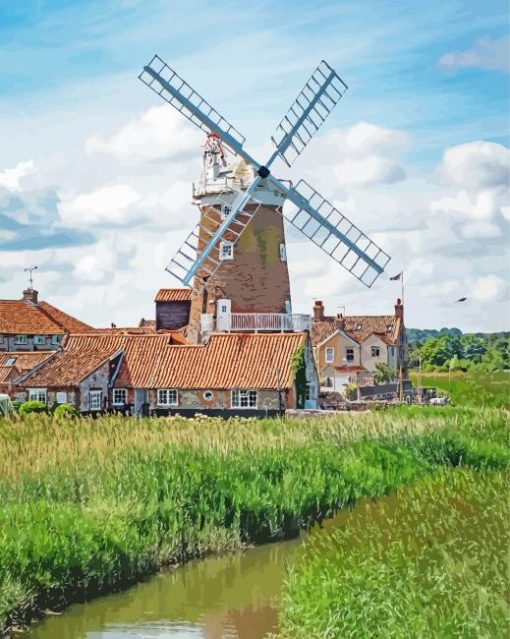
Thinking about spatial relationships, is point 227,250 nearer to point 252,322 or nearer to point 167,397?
point 252,322

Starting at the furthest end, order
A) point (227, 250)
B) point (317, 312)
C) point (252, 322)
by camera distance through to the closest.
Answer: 1. point (317, 312)
2. point (252, 322)
3. point (227, 250)

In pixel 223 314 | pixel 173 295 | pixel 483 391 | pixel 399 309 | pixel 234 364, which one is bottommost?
pixel 483 391

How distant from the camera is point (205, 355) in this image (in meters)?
37.5

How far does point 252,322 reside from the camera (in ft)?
123

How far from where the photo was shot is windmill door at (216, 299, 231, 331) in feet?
121

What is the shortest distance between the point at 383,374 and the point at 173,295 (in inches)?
644

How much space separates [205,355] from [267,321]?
96.2 inches

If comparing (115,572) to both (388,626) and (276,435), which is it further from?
(276,435)

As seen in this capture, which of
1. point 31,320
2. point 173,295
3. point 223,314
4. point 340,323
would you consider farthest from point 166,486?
point 31,320

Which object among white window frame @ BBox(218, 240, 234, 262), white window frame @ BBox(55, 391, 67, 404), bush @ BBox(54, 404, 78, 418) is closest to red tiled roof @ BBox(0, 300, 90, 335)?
white window frame @ BBox(55, 391, 67, 404)

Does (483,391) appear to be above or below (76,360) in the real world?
below

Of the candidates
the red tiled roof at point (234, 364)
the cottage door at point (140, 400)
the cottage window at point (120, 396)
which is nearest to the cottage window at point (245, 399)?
the red tiled roof at point (234, 364)

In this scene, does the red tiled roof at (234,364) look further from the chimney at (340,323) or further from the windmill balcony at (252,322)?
the chimney at (340,323)

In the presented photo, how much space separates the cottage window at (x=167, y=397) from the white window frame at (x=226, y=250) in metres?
5.03
